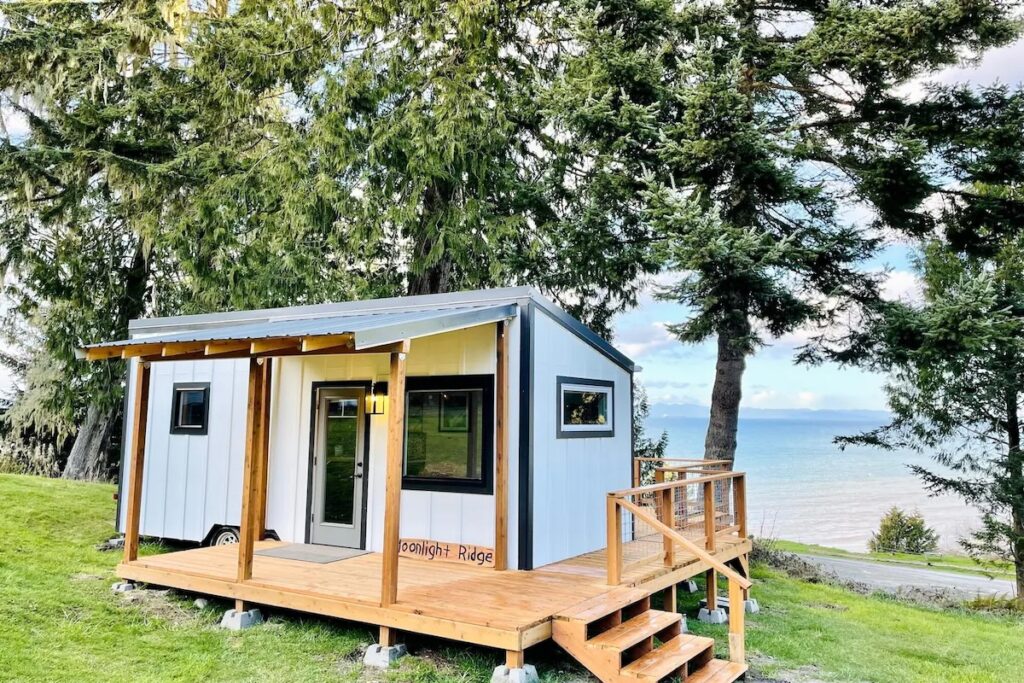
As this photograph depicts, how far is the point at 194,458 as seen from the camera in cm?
816

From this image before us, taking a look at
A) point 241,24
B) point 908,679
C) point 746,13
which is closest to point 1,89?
point 241,24

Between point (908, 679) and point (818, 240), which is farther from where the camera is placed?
point (818, 240)

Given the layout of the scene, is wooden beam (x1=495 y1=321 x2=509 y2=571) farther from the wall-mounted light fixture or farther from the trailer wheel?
the trailer wheel

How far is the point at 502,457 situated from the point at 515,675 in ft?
7.03

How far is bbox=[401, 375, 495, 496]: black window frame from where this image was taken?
248 inches

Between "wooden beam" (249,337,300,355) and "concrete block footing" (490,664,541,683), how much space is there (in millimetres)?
2561

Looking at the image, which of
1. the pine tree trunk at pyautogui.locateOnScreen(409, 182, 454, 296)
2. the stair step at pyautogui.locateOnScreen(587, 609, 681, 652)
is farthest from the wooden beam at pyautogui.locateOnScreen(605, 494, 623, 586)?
the pine tree trunk at pyautogui.locateOnScreen(409, 182, 454, 296)

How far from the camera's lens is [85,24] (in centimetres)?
1224

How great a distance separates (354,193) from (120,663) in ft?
26.2

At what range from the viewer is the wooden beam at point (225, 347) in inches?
205

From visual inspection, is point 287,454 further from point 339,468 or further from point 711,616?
point 711,616

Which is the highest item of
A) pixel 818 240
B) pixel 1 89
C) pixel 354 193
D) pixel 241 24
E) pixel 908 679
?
pixel 241 24

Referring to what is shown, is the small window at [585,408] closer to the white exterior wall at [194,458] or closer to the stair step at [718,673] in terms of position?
the stair step at [718,673]

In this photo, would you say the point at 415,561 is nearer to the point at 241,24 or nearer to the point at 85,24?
the point at 241,24
